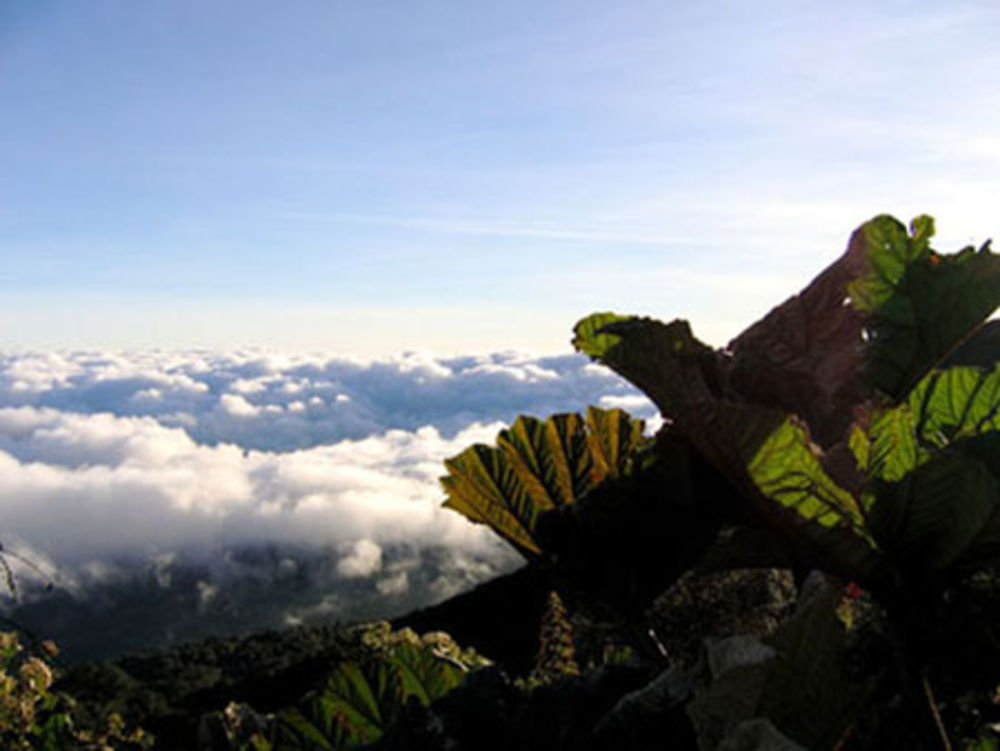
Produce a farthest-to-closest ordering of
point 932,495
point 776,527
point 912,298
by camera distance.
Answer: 1. point 912,298
2. point 776,527
3. point 932,495

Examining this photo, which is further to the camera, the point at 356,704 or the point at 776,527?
the point at 356,704

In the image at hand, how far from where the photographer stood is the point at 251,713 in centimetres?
337

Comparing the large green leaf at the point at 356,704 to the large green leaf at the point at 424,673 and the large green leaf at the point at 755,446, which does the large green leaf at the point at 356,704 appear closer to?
the large green leaf at the point at 424,673

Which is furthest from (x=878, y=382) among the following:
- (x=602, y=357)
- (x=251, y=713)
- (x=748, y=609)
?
(x=748, y=609)

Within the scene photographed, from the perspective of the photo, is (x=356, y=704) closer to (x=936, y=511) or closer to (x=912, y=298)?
(x=936, y=511)

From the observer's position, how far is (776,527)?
6.65 feet

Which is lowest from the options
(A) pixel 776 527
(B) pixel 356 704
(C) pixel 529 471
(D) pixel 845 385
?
(B) pixel 356 704

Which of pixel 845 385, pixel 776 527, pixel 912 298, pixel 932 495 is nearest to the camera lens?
pixel 932 495

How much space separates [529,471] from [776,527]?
2.16ft

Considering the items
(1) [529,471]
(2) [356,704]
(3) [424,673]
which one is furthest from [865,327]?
(2) [356,704]

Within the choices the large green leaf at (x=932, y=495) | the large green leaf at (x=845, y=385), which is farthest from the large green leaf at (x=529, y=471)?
the large green leaf at (x=932, y=495)

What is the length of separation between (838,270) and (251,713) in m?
2.48

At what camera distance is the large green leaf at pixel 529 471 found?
7.84 feet

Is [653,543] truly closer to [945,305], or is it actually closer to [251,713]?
[945,305]
